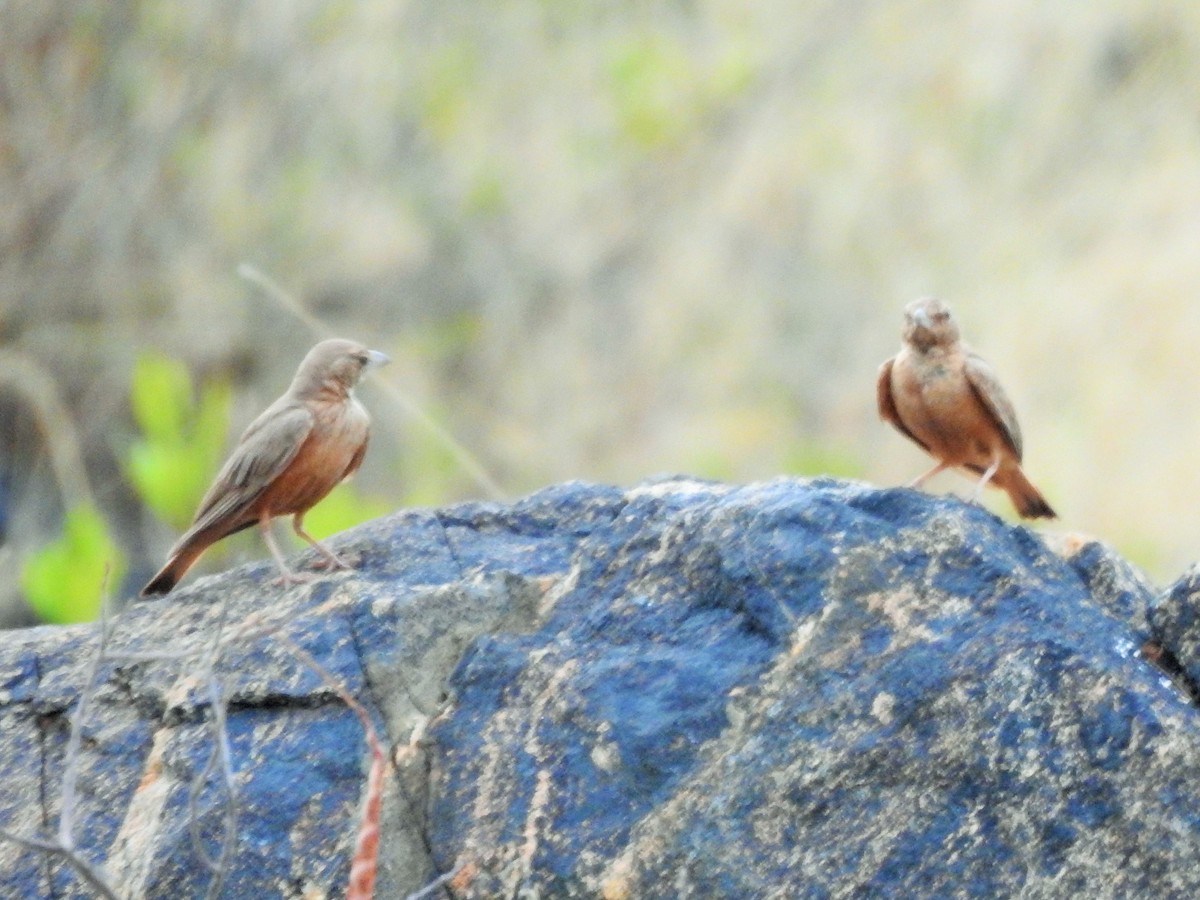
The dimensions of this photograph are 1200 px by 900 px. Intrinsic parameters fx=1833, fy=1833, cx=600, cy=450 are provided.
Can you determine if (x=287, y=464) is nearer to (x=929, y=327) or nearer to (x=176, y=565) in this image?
(x=176, y=565)

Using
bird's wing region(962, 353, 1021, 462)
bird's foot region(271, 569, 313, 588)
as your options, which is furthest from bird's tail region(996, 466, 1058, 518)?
bird's foot region(271, 569, 313, 588)

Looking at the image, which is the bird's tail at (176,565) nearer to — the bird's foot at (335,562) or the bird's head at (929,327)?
the bird's foot at (335,562)

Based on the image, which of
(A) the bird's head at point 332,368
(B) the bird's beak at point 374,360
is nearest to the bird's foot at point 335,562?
(A) the bird's head at point 332,368

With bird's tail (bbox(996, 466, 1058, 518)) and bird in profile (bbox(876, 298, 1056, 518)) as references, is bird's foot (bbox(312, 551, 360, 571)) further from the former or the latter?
bird's tail (bbox(996, 466, 1058, 518))

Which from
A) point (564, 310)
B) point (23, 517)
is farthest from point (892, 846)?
point (564, 310)

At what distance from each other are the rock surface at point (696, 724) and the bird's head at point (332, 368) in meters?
0.83

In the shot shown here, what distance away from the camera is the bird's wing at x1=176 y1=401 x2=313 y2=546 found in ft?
14.0

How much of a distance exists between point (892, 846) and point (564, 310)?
6.99m

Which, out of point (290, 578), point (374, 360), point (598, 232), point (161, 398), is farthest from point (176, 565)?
point (598, 232)

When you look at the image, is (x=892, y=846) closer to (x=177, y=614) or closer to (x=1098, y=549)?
(x=1098, y=549)

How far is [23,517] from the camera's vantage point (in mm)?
8086

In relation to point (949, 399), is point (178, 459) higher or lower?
higher

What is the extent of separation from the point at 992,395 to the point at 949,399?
0.10 meters

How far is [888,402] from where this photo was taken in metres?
4.79
